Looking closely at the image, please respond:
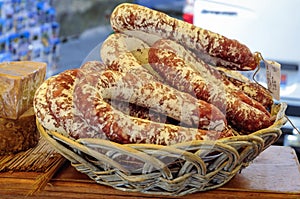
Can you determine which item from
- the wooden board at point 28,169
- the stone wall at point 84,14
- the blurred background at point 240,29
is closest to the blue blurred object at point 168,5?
the stone wall at point 84,14

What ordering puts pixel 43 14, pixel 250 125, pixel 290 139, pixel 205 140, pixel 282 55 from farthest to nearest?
pixel 43 14 < pixel 282 55 < pixel 290 139 < pixel 250 125 < pixel 205 140

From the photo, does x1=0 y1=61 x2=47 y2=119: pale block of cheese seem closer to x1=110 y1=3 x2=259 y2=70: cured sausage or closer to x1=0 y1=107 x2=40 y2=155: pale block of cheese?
x1=0 y1=107 x2=40 y2=155: pale block of cheese

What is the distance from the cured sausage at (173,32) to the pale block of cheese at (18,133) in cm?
24

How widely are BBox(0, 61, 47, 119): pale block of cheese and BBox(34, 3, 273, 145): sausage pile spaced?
109 mm

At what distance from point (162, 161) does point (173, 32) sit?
0.30 metres

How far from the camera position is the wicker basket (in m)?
0.65

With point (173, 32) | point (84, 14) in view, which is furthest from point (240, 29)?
point (173, 32)

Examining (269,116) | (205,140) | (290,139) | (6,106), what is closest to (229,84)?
(269,116)

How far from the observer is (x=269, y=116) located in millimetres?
806

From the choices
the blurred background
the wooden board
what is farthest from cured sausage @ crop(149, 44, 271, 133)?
the blurred background

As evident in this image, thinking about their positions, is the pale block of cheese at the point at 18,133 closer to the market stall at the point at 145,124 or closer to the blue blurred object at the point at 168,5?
the market stall at the point at 145,124

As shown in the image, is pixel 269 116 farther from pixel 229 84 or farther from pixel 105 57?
pixel 105 57

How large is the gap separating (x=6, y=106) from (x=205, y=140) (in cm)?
37

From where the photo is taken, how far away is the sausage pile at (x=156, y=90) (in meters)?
0.68
